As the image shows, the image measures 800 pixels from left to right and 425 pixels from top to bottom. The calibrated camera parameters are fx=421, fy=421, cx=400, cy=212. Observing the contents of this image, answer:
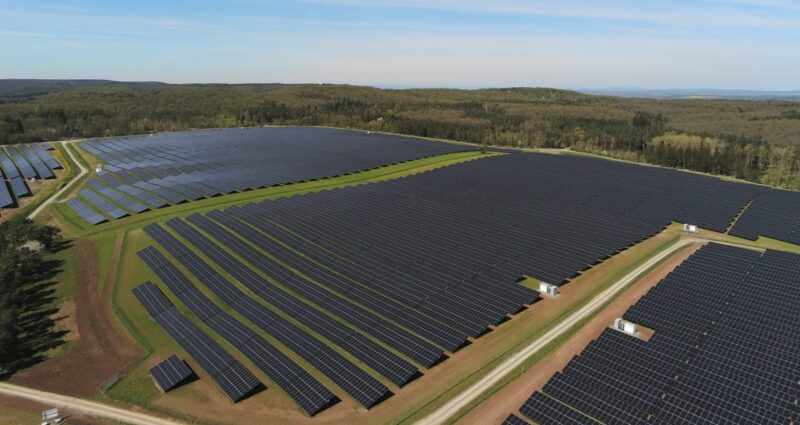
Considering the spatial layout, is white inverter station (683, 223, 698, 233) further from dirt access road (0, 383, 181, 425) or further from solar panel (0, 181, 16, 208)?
solar panel (0, 181, 16, 208)

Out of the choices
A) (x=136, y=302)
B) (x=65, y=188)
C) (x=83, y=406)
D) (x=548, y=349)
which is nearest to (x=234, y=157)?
(x=65, y=188)

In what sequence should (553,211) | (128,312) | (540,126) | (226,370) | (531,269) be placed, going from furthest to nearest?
(540,126) → (553,211) → (531,269) → (128,312) → (226,370)

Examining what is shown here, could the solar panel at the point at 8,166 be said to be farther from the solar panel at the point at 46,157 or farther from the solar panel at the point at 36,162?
the solar panel at the point at 46,157

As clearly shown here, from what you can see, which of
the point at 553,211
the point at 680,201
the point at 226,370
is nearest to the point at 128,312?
the point at 226,370

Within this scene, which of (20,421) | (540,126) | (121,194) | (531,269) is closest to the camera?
(20,421)

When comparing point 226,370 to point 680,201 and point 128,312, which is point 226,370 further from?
point 680,201

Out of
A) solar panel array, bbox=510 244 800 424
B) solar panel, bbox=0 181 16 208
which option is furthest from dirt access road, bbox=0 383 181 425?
solar panel, bbox=0 181 16 208
